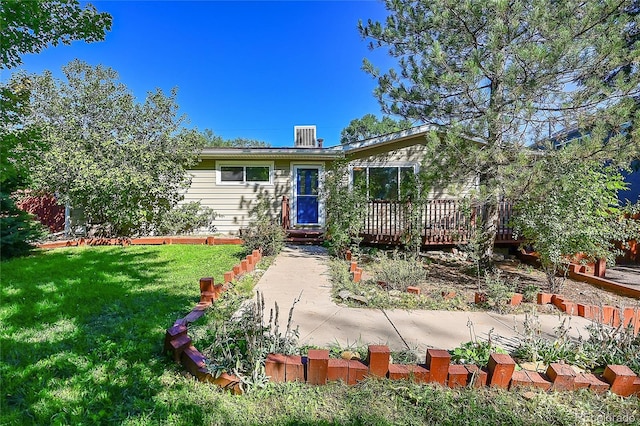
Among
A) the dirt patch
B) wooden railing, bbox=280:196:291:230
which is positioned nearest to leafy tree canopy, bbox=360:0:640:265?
the dirt patch

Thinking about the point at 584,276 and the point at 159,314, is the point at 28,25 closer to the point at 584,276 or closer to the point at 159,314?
the point at 159,314

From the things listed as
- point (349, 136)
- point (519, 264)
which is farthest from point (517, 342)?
point (349, 136)

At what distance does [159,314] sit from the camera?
10.6ft

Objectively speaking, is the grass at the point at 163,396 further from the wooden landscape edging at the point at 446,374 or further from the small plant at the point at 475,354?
the small plant at the point at 475,354

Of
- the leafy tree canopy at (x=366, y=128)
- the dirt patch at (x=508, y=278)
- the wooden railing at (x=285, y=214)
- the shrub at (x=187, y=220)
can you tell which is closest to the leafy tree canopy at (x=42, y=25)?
the shrub at (x=187, y=220)

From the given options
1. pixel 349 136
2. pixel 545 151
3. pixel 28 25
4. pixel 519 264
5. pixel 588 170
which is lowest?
pixel 519 264

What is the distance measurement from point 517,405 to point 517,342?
3.31ft

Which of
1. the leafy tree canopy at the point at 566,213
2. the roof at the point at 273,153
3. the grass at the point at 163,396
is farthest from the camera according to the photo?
the roof at the point at 273,153

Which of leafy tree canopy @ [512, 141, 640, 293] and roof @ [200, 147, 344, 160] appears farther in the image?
roof @ [200, 147, 344, 160]

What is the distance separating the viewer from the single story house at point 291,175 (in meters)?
9.08

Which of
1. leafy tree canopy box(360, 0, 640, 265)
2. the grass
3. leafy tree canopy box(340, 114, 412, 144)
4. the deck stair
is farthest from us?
leafy tree canopy box(340, 114, 412, 144)

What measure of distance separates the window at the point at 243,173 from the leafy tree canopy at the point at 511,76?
507 cm

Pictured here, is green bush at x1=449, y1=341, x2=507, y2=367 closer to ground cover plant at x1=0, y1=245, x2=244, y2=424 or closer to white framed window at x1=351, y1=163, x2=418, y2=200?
ground cover plant at x1=0, y1=245, x2=244, y2=424

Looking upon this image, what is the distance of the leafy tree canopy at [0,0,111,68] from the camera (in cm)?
381
